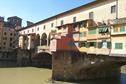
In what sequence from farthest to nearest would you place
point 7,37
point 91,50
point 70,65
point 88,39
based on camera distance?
1. point 7,37
2. point 70,65
3. point 88,39
4. point 91,50

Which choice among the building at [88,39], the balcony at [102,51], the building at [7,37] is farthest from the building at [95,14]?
the building at [7,37]

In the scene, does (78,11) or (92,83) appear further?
(78,11)

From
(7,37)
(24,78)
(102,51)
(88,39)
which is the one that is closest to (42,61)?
(24,78)

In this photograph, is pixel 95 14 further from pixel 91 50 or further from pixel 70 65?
pixel 70 65

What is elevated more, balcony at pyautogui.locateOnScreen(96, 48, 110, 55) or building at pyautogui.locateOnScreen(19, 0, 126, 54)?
building at pyautogui.locateOnScreen(19, 0, 126, 54)

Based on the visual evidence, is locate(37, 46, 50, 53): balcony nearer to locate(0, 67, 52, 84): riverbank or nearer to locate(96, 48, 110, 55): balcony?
locate(0, 67, 52, 84): riverbank

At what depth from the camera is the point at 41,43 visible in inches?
2216

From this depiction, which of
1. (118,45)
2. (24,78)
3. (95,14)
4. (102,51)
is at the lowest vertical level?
(24,78)

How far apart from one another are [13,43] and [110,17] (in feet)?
211

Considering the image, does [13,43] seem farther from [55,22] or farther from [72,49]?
[72,49]

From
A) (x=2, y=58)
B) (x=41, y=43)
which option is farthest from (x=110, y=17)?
(x=2, y=58)

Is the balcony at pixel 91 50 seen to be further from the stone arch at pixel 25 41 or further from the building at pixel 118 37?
the stone arch at pixel 25 41

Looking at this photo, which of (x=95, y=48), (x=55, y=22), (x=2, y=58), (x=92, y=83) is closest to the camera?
(x=95, y=48)

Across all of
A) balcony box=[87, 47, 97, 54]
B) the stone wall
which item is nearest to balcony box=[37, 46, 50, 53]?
the stone wall
